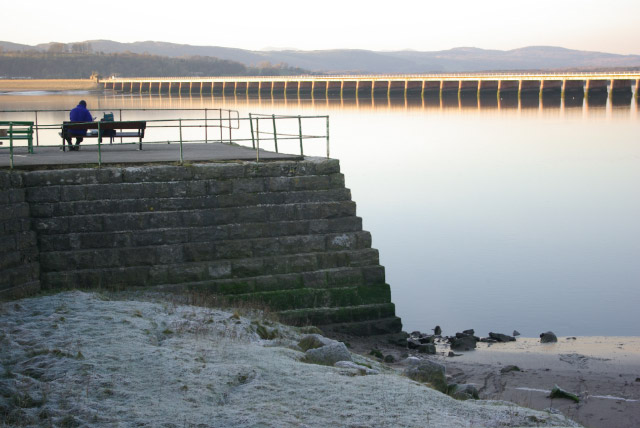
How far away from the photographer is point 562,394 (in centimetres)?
1136

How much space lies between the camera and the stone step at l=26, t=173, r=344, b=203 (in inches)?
514

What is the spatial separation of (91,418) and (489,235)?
2063cm

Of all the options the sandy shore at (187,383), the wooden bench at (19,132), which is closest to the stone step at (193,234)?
the wooden bench at (19,132)

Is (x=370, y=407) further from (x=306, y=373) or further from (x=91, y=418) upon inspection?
(x=91, y=418)

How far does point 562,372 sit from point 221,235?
19.3 feet

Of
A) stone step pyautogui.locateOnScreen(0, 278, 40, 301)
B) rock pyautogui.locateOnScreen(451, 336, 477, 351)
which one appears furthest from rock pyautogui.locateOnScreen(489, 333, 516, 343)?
stone step pyautogui.locateOnScreen(0, 278, 40, 301)

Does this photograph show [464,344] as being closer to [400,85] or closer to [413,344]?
[413,344]

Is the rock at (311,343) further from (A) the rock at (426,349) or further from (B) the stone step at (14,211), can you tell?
(B) the stone step at (14,211)

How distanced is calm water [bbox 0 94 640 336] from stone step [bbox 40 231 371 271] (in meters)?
3.53

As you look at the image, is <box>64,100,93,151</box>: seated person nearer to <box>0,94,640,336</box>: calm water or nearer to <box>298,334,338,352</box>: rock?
<box>0,94,640,336</box>: calm water

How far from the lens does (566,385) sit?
12.2 m

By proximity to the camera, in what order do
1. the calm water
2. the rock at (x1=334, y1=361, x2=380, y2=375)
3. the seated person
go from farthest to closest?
the calm water, the seated person, the rock at (x1=334, y1=361, x2=380, y2=375)

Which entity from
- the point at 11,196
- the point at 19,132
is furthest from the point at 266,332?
the point at 19,132

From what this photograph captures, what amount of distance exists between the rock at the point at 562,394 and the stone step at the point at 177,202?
4950mm
